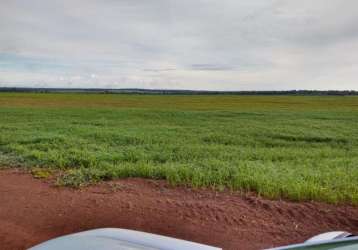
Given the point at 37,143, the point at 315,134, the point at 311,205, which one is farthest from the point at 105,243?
the point at 315,134

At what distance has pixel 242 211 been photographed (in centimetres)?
521

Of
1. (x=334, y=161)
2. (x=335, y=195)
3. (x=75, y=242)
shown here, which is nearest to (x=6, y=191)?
(x=75, y=242)

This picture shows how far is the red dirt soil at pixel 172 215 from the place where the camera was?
14.6ft

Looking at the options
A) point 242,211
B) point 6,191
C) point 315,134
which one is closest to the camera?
point 242,211

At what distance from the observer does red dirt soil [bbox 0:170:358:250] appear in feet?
14.6

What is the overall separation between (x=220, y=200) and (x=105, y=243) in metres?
3.95

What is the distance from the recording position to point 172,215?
16.6 feet

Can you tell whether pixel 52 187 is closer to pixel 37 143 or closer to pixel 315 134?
pixel 37 143

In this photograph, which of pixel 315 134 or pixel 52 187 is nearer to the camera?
pixel 52 187

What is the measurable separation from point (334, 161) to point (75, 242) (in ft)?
28.6

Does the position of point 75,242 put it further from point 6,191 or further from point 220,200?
point 6,191

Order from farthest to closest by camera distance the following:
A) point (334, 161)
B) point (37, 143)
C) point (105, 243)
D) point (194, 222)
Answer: point (37, 143), point (334, 161), point (194, 222), point (105, 243)

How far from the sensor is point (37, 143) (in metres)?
11.9

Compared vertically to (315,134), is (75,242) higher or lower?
higher
